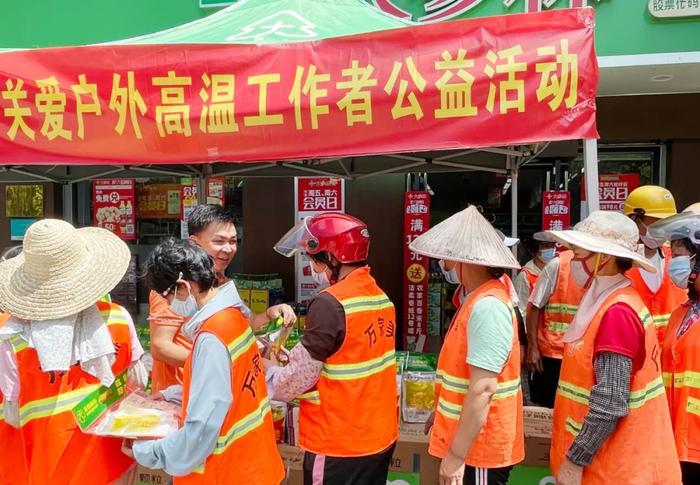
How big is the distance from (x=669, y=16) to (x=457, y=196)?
2.86 m

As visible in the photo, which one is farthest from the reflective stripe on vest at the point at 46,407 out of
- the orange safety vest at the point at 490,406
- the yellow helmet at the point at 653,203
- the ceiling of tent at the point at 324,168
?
the yellow helmet at the point at 653,203

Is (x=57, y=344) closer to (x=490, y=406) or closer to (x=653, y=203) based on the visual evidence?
(x=490, y=406)

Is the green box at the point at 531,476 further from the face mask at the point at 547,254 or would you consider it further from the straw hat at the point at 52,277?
the straw hat at the point at 52,277

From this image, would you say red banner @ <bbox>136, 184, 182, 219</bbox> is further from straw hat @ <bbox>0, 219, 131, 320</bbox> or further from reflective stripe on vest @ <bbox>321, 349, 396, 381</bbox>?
reflective stripe on vest @ <bbox>321, 349, 396, 381</bbox>

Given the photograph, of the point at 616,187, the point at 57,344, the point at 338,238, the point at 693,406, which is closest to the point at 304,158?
the point at 338,238

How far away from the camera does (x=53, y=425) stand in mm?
1690

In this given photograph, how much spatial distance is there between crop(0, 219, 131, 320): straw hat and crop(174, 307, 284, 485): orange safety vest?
428 millimetres

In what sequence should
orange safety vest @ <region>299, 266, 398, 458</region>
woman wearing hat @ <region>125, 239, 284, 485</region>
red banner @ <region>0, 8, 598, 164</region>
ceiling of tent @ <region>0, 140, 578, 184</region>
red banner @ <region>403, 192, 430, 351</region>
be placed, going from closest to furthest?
1. woman wearing hat @ <region>125, 239, 284, 485</region>
2. orange safety vest @ <region>299, 266, 398, 458</region>
3. red banner @ <region>0, 8, 598, 164</region>
4. ceiling of tent @ <region>0, 140, 578, 184</region>
5. red banner @ <region>403, 192, 430, 351</region>

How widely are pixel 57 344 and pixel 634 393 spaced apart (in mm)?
1915

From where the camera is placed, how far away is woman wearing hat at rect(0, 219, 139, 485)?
5.37ft

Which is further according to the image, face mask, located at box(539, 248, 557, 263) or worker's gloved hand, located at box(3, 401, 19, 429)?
face mask, located at box(539, 248, 557, 263)

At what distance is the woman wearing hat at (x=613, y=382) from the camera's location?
167 centimetres

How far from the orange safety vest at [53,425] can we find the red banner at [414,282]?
176 inches

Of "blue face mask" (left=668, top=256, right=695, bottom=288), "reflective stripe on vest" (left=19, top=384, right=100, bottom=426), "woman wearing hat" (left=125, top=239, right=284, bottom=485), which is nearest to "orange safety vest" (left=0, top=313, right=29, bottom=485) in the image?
"reflective stripe on vest" (left=19, top=384, right=100, bottom=426)
